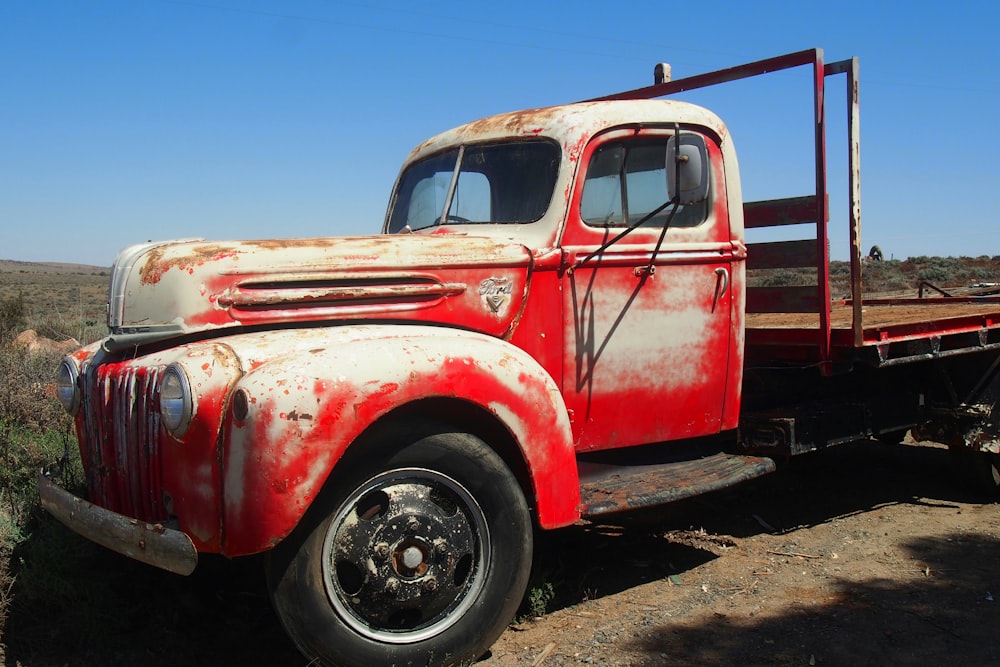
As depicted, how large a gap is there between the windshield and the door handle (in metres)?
0.95

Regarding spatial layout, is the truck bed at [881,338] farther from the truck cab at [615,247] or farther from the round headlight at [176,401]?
the round headlight at [176,401]

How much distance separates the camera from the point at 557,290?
3.78m

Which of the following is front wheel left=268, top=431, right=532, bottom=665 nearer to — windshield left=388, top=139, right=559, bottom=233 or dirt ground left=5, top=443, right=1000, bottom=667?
dirt ground left=5, top=443, right=1000, bottom=667

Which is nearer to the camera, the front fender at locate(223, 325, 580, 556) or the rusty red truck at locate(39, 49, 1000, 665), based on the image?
the front fender at locate(223, 325, 580, 556)

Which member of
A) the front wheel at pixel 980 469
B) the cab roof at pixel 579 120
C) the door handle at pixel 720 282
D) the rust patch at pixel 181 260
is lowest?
the front wheel at pixel 980 469

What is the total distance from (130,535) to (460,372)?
121 cm

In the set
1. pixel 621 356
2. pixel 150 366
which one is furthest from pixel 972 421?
pixel 150 366

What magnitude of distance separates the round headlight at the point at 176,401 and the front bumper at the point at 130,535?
323 millimetres

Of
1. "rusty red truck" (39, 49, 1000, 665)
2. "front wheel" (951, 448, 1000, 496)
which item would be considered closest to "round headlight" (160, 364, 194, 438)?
"rusty red truck" (39, 49, 1000, 665)

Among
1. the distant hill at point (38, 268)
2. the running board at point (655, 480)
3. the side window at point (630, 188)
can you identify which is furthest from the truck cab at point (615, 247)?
the distant hill at point (38, 268)

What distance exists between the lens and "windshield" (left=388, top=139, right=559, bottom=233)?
155 inches

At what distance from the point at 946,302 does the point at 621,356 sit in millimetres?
3995

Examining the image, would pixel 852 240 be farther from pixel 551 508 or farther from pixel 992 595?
pixel 551 508

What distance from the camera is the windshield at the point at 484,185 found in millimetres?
3949
